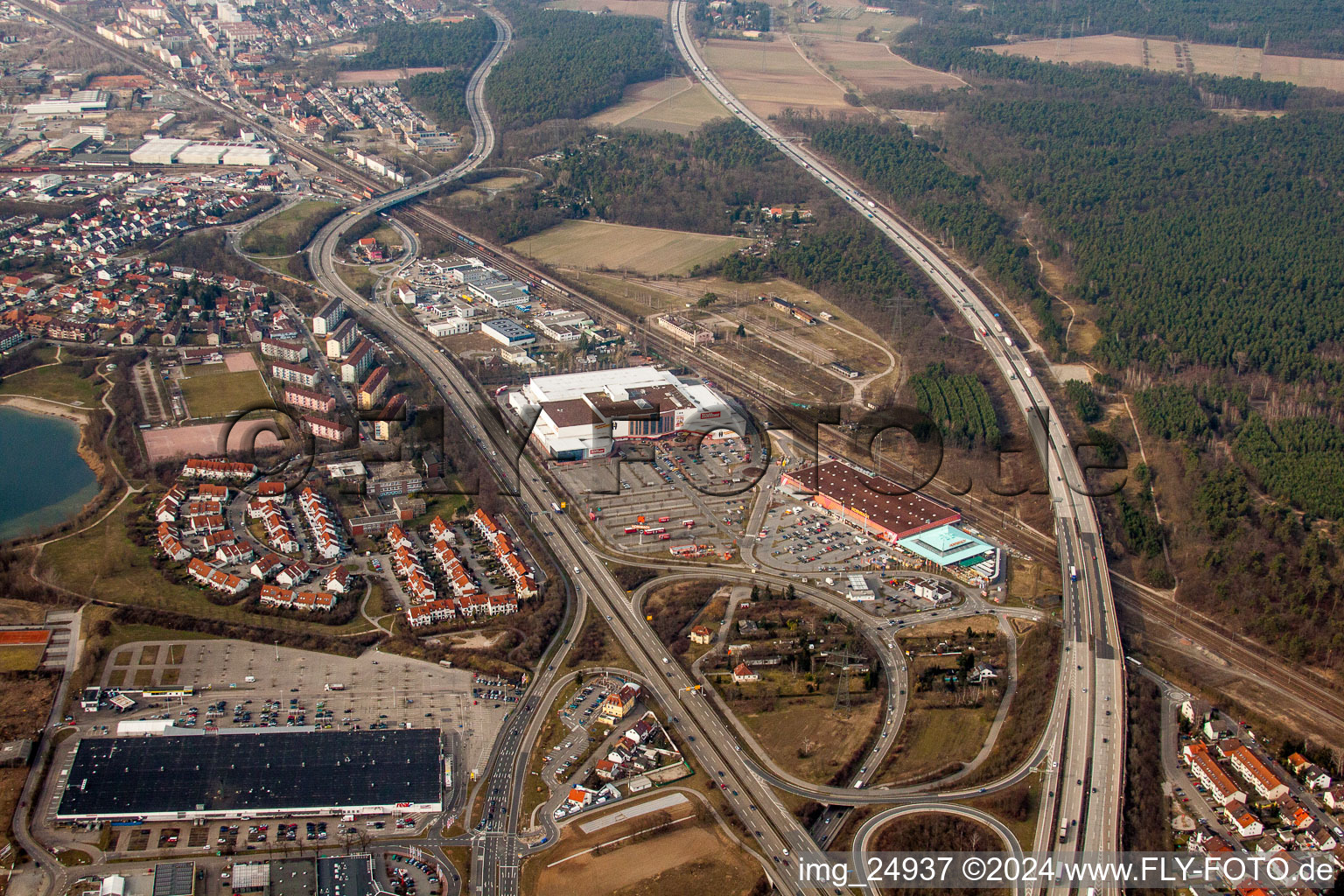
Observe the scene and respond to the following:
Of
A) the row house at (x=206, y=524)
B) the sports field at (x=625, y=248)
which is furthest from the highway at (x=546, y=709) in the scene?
the sports field at (x=625, y=248)

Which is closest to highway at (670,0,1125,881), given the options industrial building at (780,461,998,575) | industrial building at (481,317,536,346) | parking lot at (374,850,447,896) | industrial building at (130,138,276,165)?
industrial building at (780,461,998,575)

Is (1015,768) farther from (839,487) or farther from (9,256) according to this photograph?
(9,256)

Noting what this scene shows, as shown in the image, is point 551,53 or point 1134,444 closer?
point 1134,444

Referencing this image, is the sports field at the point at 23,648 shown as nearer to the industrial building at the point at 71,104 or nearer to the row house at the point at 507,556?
the row house at the point at 507,556

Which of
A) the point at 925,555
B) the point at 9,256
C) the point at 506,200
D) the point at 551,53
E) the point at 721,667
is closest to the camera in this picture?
the point at 721,667

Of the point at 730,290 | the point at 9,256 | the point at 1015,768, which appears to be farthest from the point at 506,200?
the point at 1015,768

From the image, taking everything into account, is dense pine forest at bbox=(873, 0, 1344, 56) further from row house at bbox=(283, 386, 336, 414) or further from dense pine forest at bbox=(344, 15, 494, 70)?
row house at bbox=(283, 386, 336, 414)

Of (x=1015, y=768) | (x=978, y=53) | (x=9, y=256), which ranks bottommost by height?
(x=1015, y=768)
